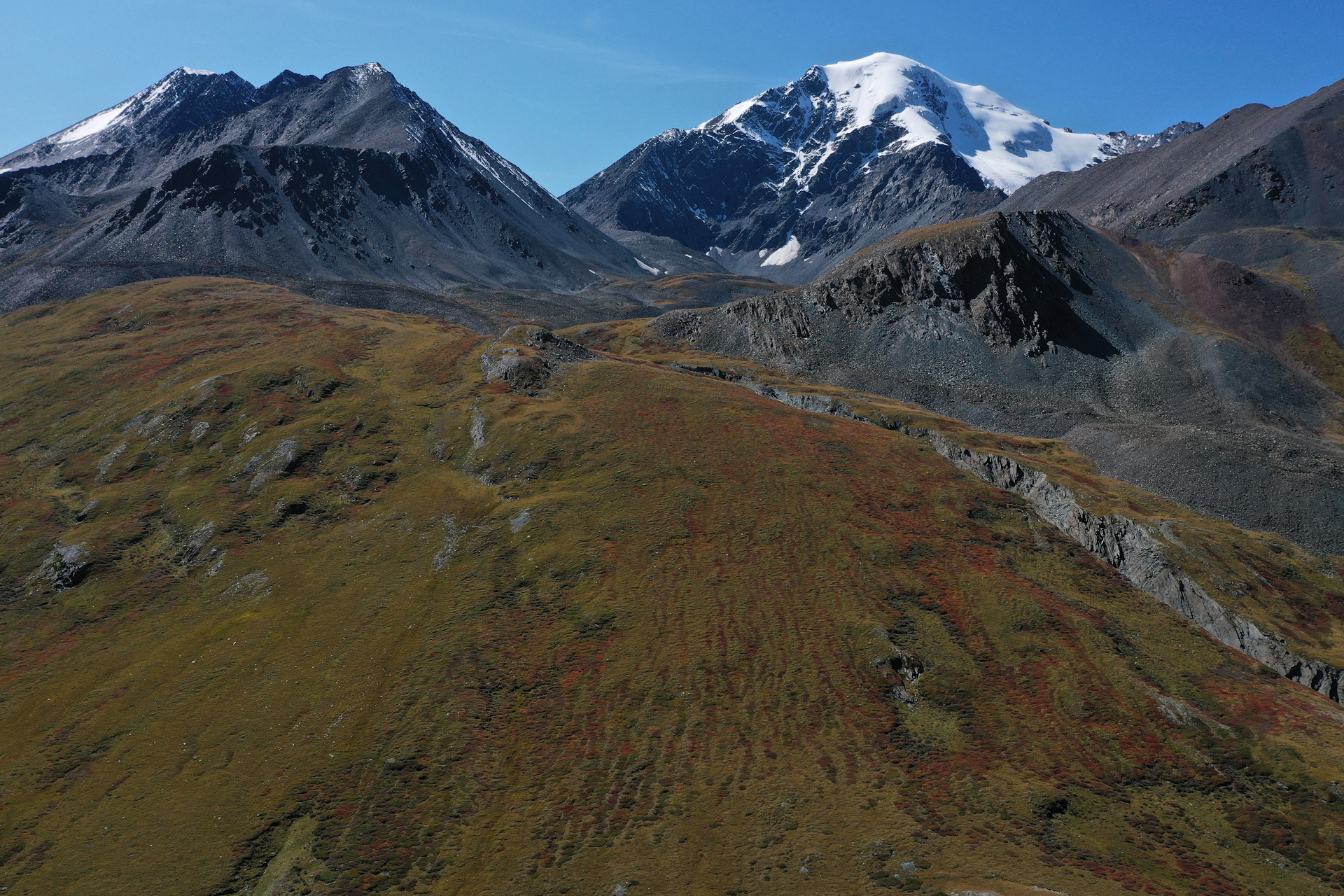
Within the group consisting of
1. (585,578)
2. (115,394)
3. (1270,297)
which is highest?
(1270,297)

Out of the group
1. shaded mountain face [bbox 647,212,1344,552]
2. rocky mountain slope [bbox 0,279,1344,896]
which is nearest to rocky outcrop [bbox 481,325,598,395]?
rocky mountain slope [bbox 0,279,1344,896]

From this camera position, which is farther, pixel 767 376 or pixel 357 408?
pixel 767 376

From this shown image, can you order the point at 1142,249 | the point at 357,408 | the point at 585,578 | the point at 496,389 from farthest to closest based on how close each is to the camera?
the point at 1142,249, the point at 496,389, the point at 357,408, the point at 585,578

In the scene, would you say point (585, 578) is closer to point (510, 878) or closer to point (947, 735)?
point (510, 878)

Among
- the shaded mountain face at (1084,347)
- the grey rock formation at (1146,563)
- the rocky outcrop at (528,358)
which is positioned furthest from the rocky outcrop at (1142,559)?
the rocky outcrop at (528,358)

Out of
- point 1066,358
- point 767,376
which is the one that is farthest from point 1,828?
point 1066,358

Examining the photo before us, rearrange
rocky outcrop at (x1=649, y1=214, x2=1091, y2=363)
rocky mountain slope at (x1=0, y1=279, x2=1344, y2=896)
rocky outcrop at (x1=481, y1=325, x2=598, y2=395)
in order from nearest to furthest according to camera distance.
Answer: rocky mountain slope at (x1=0, y1=279, x2=1344, y2=896) < rocky outcrop at (x1=481, y1=325, x2=598, y2=395) < rocky outcrop at (x1=649, y1=214, x2=1091, y2=363)

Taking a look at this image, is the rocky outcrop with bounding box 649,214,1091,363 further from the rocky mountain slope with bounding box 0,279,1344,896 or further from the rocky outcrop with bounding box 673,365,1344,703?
the rocky mountain slope with bounding box 0,279,1344,896
